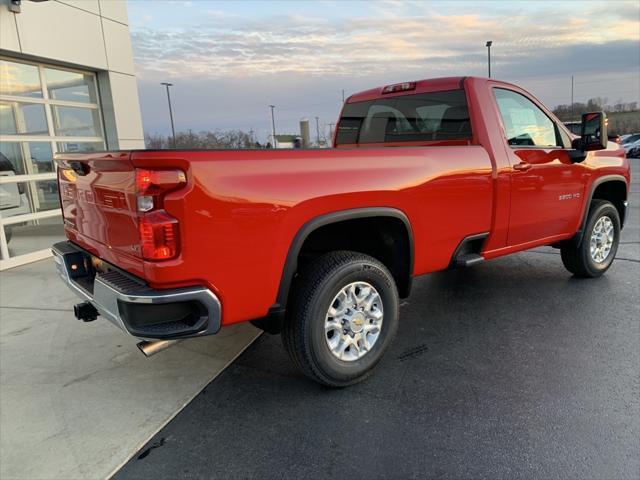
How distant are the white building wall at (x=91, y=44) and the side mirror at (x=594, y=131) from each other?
23.8 feet

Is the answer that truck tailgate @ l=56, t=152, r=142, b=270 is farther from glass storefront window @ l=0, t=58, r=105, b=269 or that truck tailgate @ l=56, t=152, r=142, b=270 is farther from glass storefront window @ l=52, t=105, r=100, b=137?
glass storefront window @ l=52, t=105, r=100, b=137

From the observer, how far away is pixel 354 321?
3.12 m

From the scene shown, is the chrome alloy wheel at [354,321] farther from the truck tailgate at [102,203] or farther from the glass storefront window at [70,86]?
the glass storefront window at [70,86]

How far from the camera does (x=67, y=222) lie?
3424mm

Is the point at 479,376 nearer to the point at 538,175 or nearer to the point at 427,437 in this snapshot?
the point at 427,437

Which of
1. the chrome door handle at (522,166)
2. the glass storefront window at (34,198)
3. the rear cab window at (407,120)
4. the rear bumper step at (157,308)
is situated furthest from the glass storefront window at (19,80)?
the chrome door handle at (522,166)

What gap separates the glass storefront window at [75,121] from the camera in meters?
7.72

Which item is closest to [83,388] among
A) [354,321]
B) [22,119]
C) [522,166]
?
[354,321]

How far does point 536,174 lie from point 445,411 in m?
2.36

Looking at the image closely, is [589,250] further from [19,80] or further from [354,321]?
[19,80]

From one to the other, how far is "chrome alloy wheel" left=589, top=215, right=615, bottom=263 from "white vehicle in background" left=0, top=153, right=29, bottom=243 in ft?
25.2

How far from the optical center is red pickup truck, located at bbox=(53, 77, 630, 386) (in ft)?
7.65

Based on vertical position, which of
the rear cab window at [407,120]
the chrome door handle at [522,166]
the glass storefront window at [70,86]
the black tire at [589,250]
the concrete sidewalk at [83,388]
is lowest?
the concrete sidewalk at [83,388]

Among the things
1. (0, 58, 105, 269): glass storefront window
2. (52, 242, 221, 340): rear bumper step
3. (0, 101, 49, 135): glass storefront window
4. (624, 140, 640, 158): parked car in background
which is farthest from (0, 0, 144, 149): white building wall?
(624, 140, 640, 158): parked car in background
